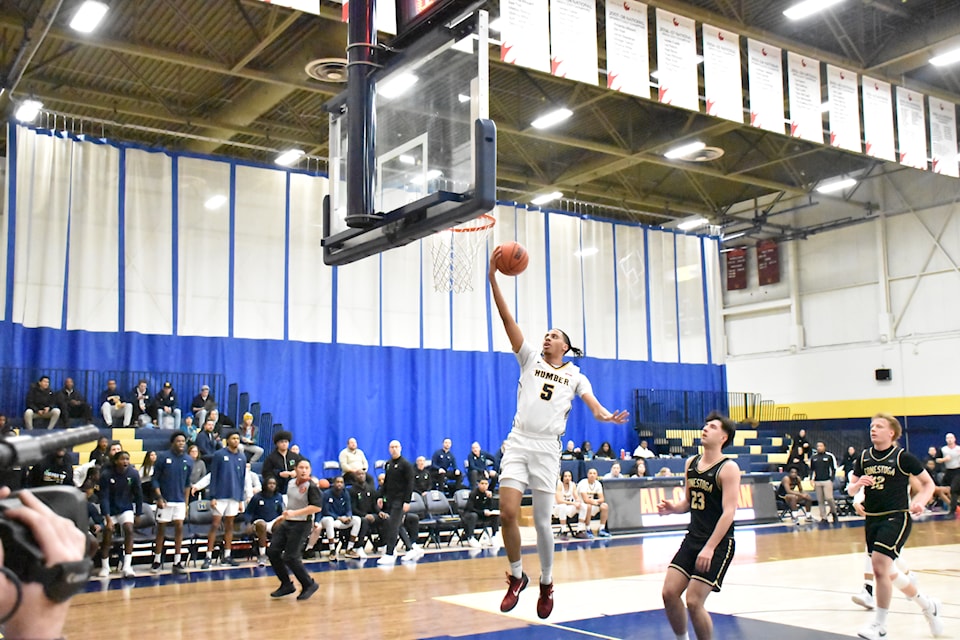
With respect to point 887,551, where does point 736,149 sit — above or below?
above

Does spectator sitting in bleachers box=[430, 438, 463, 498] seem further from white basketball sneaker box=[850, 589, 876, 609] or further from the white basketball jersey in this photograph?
the white basketball jersey

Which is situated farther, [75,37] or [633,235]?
[633,235]

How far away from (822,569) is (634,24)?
764 centimetres

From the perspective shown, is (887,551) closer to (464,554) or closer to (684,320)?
(464,554)

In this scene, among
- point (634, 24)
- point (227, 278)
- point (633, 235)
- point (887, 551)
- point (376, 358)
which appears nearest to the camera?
point (887, 551)

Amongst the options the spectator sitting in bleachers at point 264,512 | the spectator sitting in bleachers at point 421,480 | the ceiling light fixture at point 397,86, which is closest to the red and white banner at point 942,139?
the spectator sitting in bleachers at point 421,480

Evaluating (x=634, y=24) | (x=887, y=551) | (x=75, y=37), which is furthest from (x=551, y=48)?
(x=75, y=37)

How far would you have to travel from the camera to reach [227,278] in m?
18.6

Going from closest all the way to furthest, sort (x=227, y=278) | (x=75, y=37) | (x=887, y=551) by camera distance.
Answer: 1. (x=887, y=551)
2. (x=75, y=37)
3. (x=227, y=278)

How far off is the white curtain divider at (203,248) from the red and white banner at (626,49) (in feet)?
32.2

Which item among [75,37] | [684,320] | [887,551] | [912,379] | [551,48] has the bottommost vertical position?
[887,551]

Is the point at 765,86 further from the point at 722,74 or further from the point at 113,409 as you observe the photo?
the point at 113,409

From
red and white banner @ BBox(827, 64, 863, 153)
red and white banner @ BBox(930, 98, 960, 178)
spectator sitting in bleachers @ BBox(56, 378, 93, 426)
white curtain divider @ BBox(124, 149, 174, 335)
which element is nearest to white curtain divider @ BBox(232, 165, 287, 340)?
white curtain divider @ BBox(124, 149, 174, 335)

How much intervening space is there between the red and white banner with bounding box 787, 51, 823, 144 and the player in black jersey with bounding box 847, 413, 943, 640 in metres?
7.89
